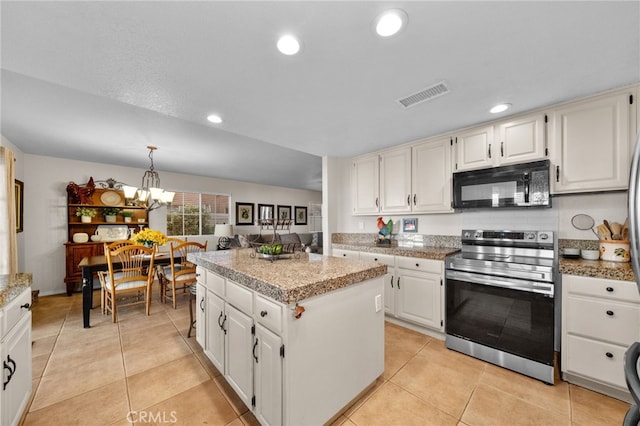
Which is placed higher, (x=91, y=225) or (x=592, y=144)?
(x=592, y=144)

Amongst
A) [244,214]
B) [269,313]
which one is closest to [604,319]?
[269,313]

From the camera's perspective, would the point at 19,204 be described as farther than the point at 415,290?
Yes

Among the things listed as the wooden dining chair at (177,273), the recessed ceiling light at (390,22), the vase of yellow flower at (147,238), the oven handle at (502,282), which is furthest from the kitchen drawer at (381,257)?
the vase of yellow flower at (147,238)

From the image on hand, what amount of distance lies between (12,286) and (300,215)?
23.8 ft

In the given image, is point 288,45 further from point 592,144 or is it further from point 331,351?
point 592,144

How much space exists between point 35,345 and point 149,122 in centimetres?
257

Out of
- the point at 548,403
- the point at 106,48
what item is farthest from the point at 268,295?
the point at 548,403

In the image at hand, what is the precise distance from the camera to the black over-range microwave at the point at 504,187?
2.26 metres

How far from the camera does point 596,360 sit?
1.79 metres

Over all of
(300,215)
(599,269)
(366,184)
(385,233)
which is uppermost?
(366,184)

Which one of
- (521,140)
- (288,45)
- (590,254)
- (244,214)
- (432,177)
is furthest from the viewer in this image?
(244,214)

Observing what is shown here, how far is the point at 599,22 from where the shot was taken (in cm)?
132

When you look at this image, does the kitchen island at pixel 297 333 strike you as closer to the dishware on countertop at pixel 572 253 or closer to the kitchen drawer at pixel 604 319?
the kitchen drawer at pixel 604 319

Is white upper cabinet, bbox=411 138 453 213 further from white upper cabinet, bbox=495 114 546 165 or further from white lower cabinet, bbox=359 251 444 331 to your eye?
white lower cabinet, bbox=359 251 444 331
